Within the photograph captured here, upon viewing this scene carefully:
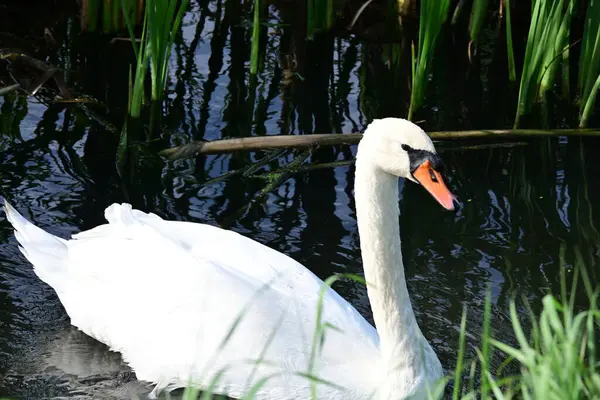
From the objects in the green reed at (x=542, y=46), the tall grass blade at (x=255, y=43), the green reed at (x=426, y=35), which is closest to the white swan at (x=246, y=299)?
the green reed at (x=426, y=35)

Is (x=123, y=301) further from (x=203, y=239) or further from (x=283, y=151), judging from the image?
(x=283, y=151)

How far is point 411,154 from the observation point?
4.16m

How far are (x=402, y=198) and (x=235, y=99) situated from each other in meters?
1.88

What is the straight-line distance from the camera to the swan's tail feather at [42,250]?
557 centimetres

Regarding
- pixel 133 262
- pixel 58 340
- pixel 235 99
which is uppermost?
pixel 235 99

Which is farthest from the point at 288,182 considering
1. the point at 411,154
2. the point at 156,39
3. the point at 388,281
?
the point at 411,154

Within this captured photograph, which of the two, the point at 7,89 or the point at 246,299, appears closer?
the point at 246,299

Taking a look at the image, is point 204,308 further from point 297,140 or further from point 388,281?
point 297,140

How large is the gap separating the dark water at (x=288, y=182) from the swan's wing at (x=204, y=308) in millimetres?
262

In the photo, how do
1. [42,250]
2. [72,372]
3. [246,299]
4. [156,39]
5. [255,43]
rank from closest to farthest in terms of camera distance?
[246,299] < [72,372] < [42,250] < [156,39] < [255,43]

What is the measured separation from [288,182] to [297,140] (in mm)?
312

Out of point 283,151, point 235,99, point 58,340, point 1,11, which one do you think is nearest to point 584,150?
point 283,151

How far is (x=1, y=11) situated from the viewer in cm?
919

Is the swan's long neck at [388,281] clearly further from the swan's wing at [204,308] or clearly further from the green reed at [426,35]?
the green reed at [426,35]
